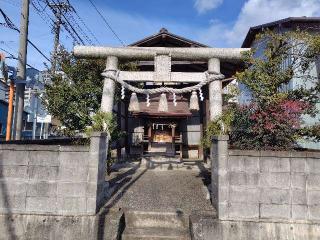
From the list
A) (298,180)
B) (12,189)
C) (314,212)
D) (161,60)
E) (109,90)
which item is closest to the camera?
(314,212)

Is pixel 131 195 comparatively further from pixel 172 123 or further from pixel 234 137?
pixel 172 123

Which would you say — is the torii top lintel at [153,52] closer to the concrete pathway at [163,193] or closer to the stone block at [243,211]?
the concrete pathway at [163,193]

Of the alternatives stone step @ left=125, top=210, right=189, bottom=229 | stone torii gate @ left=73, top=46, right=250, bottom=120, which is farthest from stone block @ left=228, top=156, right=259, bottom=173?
stone torii gate @ left=73, top=46, right=250, bottom=120

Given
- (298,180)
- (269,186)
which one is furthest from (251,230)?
(298,180)

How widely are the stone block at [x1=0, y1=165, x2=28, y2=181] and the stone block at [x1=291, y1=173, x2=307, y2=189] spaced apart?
618cm

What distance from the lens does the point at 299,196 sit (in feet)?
20.2

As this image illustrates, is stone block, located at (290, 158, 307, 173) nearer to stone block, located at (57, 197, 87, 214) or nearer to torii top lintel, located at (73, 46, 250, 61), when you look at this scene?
torii top lintel, located at (73, 46, 250, 61)

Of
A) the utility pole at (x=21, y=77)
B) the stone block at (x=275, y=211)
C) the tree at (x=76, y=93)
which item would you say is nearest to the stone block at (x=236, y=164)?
the stone block at (x=275, y=211)

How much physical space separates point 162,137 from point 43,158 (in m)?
8.96

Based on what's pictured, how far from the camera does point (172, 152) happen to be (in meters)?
14.6

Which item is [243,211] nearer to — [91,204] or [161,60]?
[91,204]

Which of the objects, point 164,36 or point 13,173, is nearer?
point 13,173

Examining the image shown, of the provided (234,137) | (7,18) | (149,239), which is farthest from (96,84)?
(149,239)

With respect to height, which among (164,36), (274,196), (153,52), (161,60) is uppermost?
(164,36)
